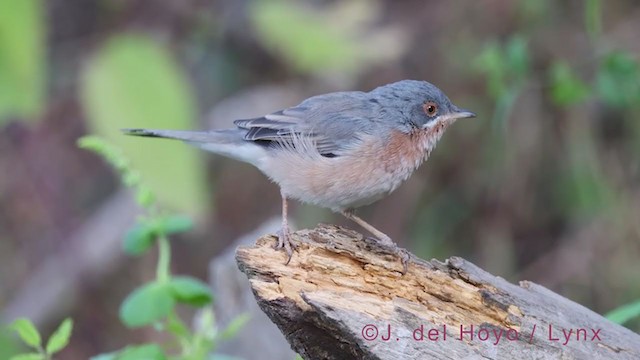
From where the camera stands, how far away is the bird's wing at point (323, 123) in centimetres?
511

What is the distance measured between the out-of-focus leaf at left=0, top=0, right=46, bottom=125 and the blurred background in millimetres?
634

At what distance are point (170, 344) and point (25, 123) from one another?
5127 millimetres

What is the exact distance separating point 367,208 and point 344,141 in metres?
4.07

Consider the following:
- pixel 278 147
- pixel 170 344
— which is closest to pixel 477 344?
pixel 170 344

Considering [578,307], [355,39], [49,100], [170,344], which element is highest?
[355,39]

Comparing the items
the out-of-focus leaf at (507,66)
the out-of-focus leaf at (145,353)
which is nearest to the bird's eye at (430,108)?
the out-of-focus leaf at (507,66)

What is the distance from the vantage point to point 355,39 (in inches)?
299

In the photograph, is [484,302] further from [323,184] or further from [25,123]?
[25,123]

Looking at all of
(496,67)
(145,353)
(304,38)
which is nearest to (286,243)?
(145,353)

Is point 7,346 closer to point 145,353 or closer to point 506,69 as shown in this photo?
point 145,353

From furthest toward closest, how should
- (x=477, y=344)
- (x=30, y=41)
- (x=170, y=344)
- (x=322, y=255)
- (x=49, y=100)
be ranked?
(x=49, y=100)
(x=30, y=41)
(x=170, y=344)
(x=322, y=255)
(x=477, y=344)

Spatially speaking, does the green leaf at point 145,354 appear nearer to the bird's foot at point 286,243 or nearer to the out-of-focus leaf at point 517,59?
the bird's foot at point 286,243

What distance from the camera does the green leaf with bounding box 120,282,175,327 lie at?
3.76 meters

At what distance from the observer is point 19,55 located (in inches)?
251
